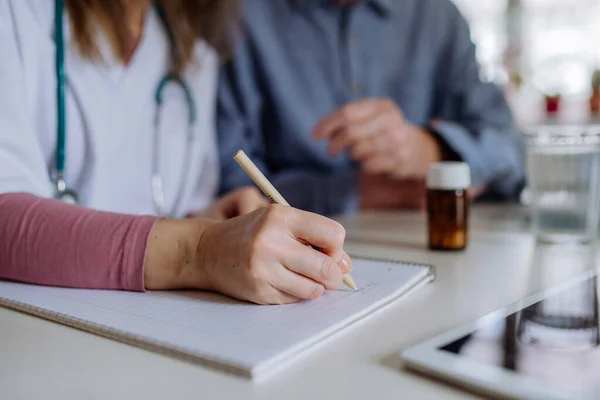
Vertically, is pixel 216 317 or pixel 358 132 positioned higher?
pixel 358 132

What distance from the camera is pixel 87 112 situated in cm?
83

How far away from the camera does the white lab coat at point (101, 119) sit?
2.31 ft

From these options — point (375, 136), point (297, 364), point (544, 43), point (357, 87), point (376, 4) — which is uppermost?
point (544, 43)

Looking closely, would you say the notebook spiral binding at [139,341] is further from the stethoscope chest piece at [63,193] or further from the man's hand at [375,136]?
the man's hand at [375,136]

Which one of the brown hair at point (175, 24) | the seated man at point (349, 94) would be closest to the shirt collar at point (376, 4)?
the seated man at point (349, 94)

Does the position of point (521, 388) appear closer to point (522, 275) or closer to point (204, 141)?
point (522, 275)

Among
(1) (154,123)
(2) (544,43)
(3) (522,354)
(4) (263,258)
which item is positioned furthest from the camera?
(2) (544,43)

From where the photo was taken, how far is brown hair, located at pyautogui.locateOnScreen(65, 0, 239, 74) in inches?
32.7

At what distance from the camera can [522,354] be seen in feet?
1.19

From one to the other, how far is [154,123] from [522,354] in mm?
754

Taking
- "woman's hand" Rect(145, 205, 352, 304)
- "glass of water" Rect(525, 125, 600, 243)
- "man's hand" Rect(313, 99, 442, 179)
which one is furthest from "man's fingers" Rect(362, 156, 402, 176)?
"woman's hand" Rect(145, 205, 352, 304)

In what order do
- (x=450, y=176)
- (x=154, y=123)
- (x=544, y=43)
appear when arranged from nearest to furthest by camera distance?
(x=450, y=176) → (x=154, y=123) → (x=544, y=43)

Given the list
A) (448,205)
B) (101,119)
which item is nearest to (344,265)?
(448,205)

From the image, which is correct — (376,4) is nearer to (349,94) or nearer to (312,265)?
(349,94)
